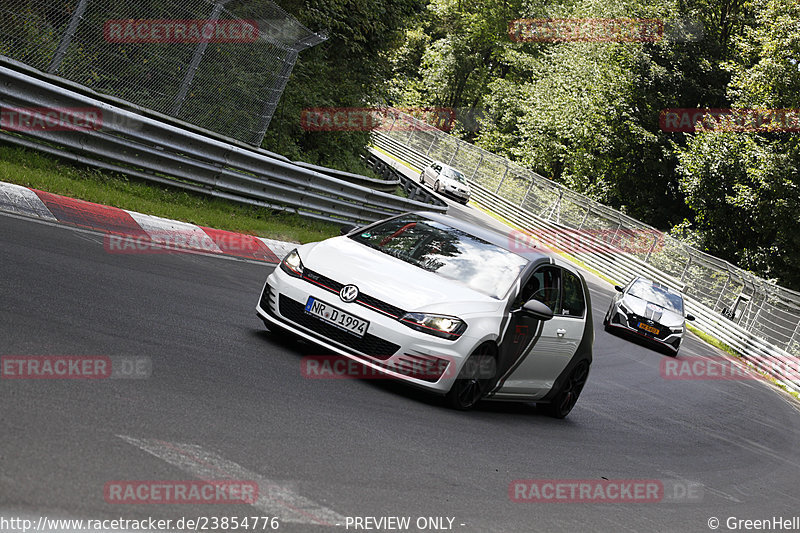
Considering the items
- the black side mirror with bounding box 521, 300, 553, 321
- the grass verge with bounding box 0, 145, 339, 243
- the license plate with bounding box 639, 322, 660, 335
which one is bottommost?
the grass verge with bounding box 0, 145, 339, 243

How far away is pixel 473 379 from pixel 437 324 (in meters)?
0.72

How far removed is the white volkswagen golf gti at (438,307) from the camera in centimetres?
723

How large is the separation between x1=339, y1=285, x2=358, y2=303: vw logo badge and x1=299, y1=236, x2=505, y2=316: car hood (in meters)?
0.04

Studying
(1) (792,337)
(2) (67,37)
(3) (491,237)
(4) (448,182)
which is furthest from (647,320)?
(4) (448,182)

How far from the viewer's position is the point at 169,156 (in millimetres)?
13398

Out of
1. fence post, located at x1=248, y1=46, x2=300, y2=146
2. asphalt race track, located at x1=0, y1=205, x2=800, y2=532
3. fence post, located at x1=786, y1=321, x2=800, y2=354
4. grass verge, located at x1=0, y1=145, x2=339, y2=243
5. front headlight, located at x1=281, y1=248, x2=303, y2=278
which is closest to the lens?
asphalt race track, located at x1=0, y1=205, x2=800, y2=532

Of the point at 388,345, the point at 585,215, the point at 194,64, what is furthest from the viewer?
the point at 585,215

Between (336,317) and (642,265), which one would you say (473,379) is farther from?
(642,265)

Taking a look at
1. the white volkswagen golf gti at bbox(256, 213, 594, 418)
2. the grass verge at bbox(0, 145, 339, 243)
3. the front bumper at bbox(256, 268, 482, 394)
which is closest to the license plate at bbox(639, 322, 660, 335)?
the grass verge at bbox(0, 145, 339, 243)

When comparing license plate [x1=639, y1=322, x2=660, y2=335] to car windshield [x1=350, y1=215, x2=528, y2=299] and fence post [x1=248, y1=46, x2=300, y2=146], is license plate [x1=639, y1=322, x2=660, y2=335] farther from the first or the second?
car windshield [x1=350, y1=215, x2=528, y2=299]

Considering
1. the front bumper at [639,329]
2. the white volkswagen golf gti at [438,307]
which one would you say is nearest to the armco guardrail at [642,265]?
the front bumper at [639,329]

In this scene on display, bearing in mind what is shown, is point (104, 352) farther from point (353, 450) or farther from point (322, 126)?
point (322, 126)

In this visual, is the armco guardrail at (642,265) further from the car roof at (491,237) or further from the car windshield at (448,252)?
the car windshield at (448,252)

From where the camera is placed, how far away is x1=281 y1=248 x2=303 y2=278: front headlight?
7.68 meters
